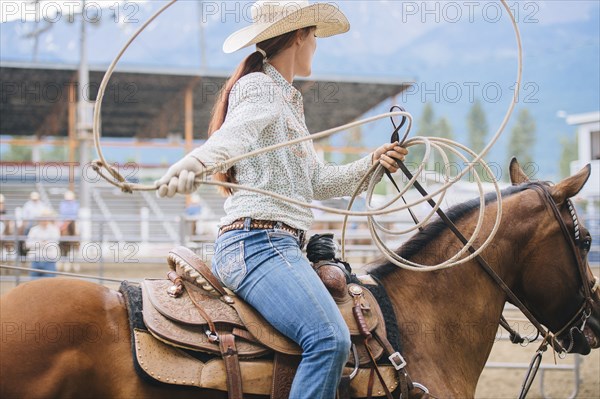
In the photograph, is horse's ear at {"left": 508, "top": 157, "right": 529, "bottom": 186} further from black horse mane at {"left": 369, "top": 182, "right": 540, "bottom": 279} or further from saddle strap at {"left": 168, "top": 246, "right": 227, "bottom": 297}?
saddle strap at {"left": 168, "top": 246, "right": 227, "bottom": 297}

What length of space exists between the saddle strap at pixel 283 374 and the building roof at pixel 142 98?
13800 mm

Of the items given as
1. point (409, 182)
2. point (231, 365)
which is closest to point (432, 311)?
point (409, 182)

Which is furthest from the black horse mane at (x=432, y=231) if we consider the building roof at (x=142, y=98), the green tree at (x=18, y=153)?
the green tree at (x=18, y=153)

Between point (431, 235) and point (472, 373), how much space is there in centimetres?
67

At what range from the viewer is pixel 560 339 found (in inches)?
126

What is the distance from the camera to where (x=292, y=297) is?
2.45 m

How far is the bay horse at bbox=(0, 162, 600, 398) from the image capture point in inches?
89.1

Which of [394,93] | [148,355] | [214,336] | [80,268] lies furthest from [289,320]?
[394,93]

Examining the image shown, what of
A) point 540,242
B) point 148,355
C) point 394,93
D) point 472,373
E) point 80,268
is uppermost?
point 394,93

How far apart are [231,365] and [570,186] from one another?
180cm

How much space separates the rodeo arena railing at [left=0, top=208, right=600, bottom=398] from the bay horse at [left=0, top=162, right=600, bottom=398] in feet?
6.67

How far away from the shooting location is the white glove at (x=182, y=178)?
7.40ft

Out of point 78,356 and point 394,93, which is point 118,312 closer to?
point 78,356

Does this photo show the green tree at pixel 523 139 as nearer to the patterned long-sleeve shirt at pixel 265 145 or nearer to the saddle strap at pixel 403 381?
the patterned long-sleeve shirt at pixel 265 145
